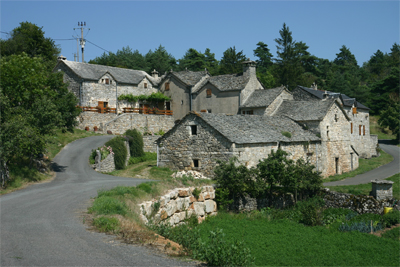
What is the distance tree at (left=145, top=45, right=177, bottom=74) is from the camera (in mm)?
78250

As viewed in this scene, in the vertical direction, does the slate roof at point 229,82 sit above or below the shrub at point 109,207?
above

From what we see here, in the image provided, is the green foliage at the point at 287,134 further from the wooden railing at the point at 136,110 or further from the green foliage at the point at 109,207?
the wooden railing at the point at 136,110

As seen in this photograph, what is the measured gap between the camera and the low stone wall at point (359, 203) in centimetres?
2106

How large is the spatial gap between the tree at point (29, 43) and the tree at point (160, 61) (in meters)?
28.2

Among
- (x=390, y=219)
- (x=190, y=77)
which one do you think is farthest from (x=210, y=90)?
(x=390, y=219)

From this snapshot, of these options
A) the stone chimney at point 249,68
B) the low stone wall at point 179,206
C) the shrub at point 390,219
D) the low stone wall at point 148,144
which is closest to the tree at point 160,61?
the stone chimney at point 249,68

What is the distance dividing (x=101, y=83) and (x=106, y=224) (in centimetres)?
A: 3663

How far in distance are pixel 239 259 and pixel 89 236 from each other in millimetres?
4516

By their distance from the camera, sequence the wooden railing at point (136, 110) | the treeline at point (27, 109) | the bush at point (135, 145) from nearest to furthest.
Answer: the treeline at point (27, 109) < the bush at point (135, 145) < the wooden railing at point (136, 110)

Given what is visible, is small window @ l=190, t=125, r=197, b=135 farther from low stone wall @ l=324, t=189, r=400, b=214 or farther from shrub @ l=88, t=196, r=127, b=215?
shrub @ l=88, t=196, r=127, b=215

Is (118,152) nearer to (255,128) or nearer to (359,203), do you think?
(255,128)

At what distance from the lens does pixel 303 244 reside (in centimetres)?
1583

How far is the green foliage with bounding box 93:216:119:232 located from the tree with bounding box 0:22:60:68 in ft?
126

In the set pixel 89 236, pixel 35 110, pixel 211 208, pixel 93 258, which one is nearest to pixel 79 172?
pixel 35 110
